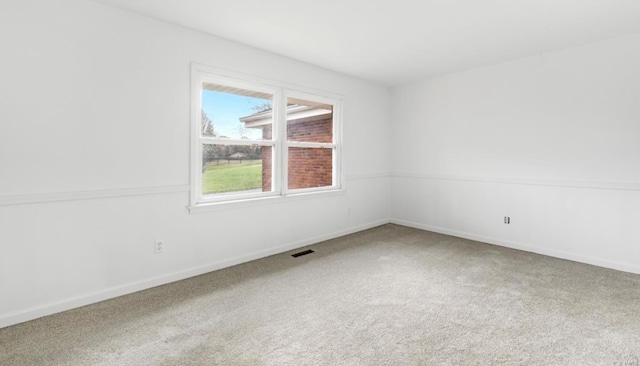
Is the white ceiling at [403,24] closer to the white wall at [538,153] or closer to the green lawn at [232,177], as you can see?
the white wall at [538,153]

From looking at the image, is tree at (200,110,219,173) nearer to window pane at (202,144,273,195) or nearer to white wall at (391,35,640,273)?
window pane at (202,144,273,195)

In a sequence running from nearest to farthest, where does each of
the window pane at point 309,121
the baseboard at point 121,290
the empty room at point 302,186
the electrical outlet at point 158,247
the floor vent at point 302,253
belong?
the empty room at point 302,186
the baseboard at point 121,290
the electrical outlet at point 158,247
the floor vent at point 302,253
the window pane at point 309,121

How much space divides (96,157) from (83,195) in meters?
0.33

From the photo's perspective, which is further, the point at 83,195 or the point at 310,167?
the point at 310,167

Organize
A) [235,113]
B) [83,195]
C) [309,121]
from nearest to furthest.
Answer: [83,195] < [235,113] < [309,121]

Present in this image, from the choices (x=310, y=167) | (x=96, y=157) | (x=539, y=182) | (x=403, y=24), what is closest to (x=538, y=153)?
(x=539, y=182)

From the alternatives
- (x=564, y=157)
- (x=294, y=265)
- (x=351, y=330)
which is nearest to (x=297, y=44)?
(x=294, y=265)

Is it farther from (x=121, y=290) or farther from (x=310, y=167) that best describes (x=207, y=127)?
(x=121, y=290)

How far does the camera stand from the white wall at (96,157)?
230 centimetres

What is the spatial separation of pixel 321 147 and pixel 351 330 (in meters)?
2.92

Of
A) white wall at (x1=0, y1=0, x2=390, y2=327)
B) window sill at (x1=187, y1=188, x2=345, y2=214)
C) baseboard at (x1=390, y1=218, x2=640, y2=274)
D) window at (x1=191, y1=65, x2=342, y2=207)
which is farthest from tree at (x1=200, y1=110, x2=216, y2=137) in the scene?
baseboard at (x1=390, y1=218, x2=640, y2=274)

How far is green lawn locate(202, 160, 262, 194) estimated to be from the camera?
11.3 ft

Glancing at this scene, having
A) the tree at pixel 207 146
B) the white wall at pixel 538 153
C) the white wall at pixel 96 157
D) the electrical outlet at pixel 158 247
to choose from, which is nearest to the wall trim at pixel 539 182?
the white wall at pixel 538 153

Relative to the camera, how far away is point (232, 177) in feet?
11.9
